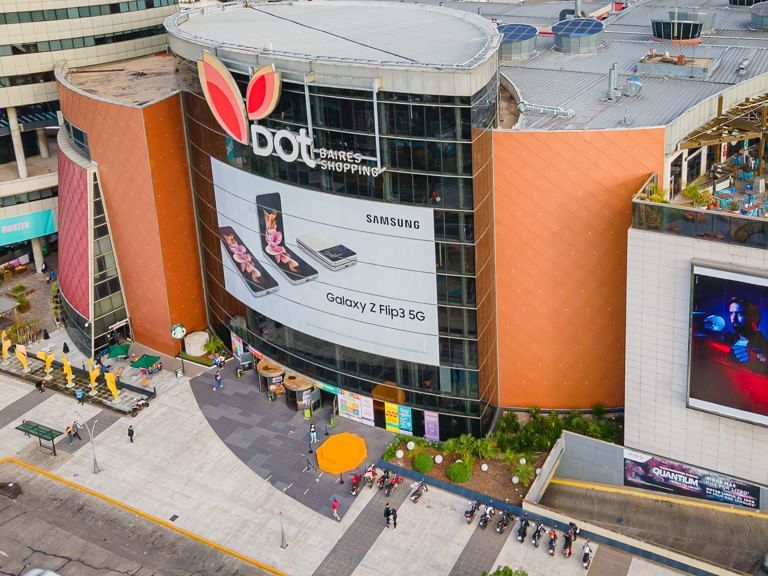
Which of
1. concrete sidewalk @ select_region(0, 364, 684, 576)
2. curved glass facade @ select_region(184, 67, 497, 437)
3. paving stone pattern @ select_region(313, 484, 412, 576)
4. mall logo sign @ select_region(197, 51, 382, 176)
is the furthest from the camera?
Answer: mall logo sign @ select_region(197, 51, 382, 176)

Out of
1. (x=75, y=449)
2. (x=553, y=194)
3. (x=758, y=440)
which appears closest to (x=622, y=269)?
(x=553, y=194)

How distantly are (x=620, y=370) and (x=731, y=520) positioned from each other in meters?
11.1

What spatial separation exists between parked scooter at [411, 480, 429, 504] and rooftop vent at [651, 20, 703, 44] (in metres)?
48.2

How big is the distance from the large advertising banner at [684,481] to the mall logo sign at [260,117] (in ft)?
78.6

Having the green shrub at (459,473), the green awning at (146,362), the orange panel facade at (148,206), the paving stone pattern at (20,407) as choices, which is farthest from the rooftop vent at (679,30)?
the paving stone pattern at (20,407)

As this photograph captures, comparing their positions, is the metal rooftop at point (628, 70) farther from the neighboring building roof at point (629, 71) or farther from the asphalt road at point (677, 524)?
the asphalt road at point (677, 524)

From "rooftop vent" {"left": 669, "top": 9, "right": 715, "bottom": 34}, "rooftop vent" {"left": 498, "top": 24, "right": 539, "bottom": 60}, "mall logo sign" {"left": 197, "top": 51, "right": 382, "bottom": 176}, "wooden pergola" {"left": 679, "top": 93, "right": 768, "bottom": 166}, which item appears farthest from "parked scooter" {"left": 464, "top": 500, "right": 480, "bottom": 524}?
"rooftop vent" {"left": 669, "top": 9, "right": 715, "bottom": 34}

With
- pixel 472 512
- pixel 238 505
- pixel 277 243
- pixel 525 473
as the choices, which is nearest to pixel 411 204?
pixel 277 243

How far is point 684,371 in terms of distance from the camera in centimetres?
5375

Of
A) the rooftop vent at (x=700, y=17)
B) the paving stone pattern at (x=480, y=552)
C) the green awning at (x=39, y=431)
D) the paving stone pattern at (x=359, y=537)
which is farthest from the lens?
the rooftop vent at (x=700, y=17)

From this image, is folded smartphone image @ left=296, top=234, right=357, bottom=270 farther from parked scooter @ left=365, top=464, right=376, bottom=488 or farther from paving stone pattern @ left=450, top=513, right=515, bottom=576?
paving stone pattern @ left=450, top=513, right=515, bottom=576

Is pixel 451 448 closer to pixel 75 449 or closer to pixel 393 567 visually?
pixel 393 567

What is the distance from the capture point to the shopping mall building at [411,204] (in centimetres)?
5488

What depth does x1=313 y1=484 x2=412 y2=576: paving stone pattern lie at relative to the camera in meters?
53.3
